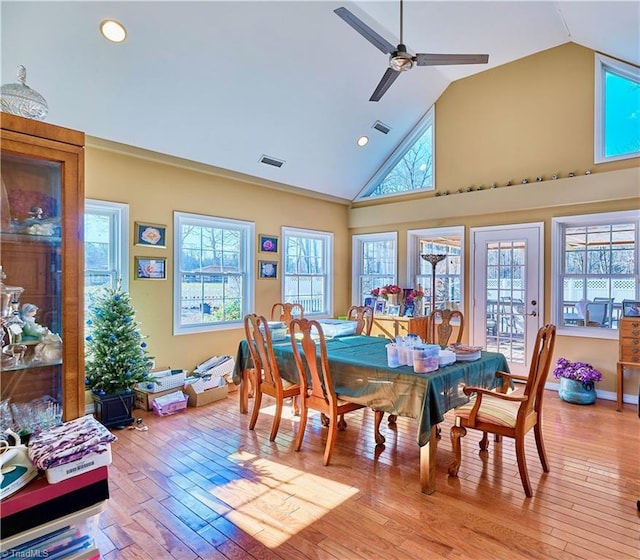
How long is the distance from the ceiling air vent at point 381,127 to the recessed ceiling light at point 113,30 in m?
3.39

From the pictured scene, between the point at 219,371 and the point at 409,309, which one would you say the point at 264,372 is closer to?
the point at 219,371

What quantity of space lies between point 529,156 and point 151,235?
4.84 metres

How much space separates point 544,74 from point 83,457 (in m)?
6.09

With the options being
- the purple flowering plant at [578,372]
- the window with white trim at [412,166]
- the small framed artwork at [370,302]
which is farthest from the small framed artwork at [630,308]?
the small framed artwork at [370,302]

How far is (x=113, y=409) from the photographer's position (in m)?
3.72

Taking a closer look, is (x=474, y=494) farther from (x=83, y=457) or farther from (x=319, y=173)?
(x=319, y=173)

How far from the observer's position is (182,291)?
15.9ft

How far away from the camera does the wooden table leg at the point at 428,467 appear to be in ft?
8.40

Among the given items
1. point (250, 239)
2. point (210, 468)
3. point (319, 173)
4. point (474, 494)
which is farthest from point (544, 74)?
point (210, 468)

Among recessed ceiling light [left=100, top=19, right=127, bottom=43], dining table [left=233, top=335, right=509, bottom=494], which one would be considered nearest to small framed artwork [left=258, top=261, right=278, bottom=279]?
dining table [left=233, top=335, right=509, bottom=494]

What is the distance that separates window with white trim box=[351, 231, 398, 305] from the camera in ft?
21.7

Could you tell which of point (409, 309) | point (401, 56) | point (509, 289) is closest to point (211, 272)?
point (409, 309)

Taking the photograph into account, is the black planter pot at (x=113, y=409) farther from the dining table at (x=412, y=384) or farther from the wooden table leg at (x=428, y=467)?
the wooden table leg at (x=428, y=467)

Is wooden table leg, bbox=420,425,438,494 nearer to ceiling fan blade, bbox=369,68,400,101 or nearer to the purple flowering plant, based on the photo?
ceiling fan blade, bbox=369,68,400,101
